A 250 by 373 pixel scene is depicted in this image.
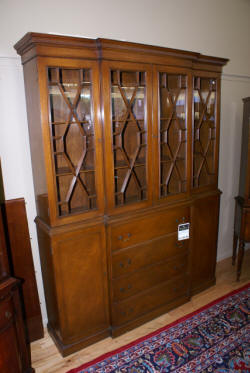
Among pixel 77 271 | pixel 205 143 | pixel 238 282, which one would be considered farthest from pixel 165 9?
Result: pixel 238 282

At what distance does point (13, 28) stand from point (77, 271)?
1.76m

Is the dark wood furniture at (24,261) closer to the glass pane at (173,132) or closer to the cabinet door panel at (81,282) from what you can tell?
the cabinet door panel at (81,282)

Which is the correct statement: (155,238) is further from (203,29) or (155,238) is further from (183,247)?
(203,29)

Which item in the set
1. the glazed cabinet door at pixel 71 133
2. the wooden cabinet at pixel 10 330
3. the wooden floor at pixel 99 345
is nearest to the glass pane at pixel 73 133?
the glazed cabinet door at pixel 71 133

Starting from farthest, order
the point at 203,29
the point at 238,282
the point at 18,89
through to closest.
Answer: the point at 238,282, the point at 203,29, the point at 18,89

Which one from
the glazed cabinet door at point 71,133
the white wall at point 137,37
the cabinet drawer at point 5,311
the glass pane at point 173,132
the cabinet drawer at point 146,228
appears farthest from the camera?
the glass pane at point 173,132

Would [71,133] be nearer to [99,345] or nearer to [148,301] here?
[148,301]

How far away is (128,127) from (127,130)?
0.09 ft

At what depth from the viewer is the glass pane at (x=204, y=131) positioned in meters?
2.55

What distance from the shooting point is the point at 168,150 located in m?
2.37

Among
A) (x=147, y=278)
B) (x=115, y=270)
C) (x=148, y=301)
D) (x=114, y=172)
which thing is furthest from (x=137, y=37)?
(x=148, y=301)

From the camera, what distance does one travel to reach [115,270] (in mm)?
2246

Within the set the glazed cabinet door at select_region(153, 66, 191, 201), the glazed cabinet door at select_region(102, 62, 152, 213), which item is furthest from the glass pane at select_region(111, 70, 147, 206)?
the glazed cabinet door at select_region(153, 66, 191, 201)

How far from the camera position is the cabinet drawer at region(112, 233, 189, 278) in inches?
88.7
